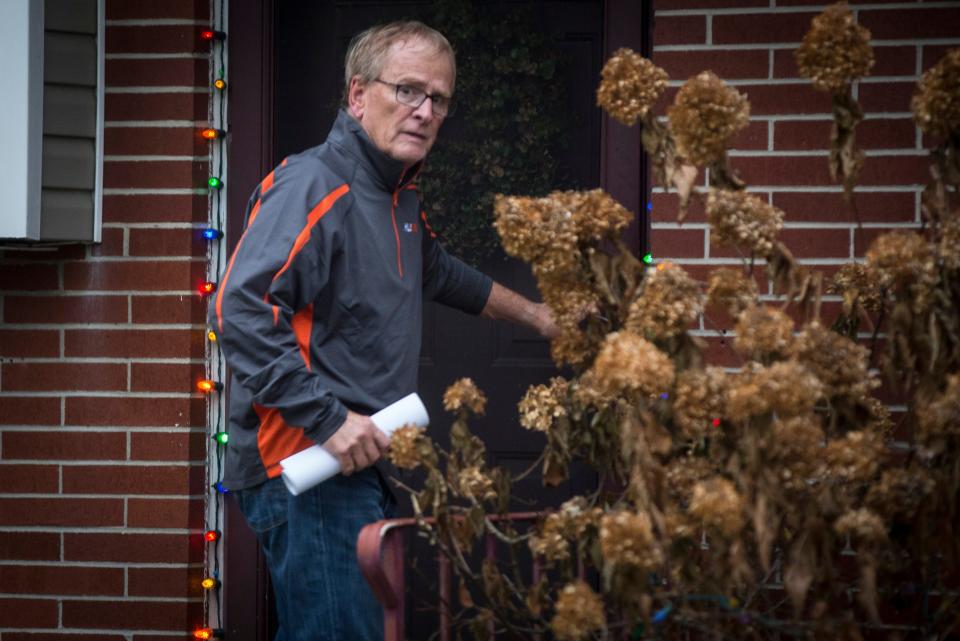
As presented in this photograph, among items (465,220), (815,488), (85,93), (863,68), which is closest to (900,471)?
(815,488)

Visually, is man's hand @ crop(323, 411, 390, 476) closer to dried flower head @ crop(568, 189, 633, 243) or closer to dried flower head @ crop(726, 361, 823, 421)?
dried flower head @ crop(568, 189, 633, 243)

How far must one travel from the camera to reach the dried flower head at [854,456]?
69.0 inches

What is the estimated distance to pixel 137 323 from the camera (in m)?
3.43

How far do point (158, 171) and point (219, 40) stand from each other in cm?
46

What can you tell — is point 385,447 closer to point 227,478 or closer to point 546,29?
point 227,478

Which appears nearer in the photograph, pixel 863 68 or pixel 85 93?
pixel 863 68

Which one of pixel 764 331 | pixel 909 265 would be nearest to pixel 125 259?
pixel 764 331

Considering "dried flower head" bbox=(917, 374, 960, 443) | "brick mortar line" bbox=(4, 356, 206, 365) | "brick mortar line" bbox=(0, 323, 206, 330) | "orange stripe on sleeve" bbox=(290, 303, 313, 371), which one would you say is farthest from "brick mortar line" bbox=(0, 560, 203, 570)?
"dried flower head" bbox=(917, 374, 960, 443)

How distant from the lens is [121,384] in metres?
3.44

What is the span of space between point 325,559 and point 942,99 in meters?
1.66

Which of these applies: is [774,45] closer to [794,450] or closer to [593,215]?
[593,215]

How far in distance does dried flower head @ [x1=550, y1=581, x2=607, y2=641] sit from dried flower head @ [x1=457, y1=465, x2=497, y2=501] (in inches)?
14.3

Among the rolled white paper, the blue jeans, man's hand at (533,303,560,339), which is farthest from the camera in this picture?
man's hand at (533,303,560,339)

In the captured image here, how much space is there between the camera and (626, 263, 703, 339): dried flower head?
1825 mm
